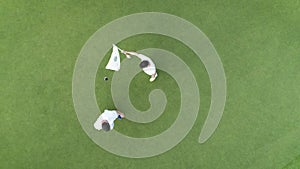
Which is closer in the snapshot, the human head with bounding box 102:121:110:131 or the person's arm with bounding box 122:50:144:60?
the human head with bounding box 102:121:110:131

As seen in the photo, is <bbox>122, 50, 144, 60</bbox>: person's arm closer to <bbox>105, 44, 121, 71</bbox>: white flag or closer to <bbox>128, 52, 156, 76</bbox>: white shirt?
<bbox>128, 52, 156, 76</bbox>: white shirt

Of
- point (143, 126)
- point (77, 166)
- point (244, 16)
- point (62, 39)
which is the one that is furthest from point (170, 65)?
point (77, 166)

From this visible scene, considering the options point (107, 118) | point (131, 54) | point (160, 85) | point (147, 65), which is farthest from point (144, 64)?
point (107, 118)

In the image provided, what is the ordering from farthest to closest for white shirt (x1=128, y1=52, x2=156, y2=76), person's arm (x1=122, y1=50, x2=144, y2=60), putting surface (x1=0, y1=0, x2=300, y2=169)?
putting surface (x1=0, y1=0, x2=300, y2=169), person's arm (x1=122, y1=50, x2=144, y2=60), white shirt (x1=128, y1=52, x2=156, y2=76)

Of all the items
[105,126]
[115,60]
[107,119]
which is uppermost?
[115,60]

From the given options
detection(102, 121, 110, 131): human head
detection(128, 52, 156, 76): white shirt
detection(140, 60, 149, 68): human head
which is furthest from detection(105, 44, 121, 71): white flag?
detection(102, 121, 110, 131): human head

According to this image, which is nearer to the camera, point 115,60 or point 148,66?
point 148,66

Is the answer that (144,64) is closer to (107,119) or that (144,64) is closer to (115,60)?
(115,60)

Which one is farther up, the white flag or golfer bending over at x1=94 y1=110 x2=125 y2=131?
the white flag
